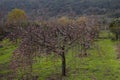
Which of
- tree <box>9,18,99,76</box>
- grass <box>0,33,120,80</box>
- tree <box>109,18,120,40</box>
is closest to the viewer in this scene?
tree <box>9,18,99,76</box>

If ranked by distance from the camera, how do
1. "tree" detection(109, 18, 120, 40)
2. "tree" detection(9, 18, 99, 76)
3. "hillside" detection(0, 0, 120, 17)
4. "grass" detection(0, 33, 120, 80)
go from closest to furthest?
"tree" detection(9, 18, 99, 76) < "grass" detection(0, 33, 120, 80) < "tree" detection(109, 18, 120, 40) < "hillside" detection(0, 0, 120, 17)

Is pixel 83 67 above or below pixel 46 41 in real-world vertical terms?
below

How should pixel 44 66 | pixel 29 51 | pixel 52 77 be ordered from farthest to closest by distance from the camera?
pixel 44 66, pixel 52 77, pixel 29 51

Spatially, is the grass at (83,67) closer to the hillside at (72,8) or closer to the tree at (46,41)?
the tree at (46,41)

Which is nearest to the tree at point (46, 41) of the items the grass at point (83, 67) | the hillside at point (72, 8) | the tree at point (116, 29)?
the grass at point (83, 67)

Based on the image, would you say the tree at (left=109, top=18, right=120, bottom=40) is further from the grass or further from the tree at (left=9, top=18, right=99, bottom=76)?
the tree at (left=9, top=18, right=99, bottom=76)

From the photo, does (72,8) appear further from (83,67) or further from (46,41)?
(46,41)

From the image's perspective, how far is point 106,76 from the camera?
78.4 ft

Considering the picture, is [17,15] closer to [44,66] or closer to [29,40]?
[44,66]

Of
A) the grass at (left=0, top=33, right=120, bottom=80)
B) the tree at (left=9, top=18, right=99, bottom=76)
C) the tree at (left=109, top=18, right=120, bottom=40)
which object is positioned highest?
the tree at (left=9, top=18, right=99, bottom=76)

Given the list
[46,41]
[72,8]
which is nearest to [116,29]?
[46,41]

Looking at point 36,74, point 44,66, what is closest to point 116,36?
point 44,66

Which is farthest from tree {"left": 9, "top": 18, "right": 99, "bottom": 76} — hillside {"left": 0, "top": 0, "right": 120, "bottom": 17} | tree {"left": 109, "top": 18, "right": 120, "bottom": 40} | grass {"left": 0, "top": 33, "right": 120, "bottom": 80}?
hillside {"left": 0, "top": 0, "right": 120, "bottom": 17}

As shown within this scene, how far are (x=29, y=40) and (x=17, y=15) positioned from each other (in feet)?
182
